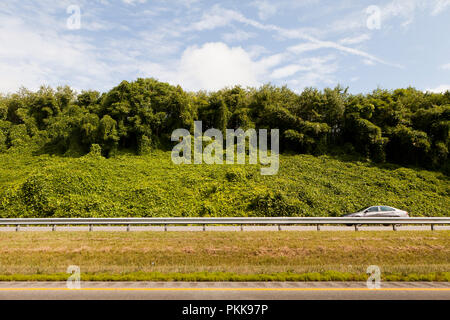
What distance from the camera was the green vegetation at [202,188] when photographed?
25.5 metres

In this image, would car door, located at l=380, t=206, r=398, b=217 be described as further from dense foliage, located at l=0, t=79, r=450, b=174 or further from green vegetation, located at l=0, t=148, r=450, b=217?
dense foliage, located at l=0, t=79, r=450, b=174

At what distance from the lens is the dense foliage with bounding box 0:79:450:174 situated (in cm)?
3500

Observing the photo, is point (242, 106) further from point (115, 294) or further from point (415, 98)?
point (115, 294)

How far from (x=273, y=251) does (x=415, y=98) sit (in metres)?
37.2

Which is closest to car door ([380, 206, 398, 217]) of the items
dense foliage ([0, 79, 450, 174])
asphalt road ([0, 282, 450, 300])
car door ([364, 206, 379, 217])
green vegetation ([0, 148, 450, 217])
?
car door ([364, 206, 379, 217])

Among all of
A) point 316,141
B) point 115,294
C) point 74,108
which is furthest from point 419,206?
point 74,108

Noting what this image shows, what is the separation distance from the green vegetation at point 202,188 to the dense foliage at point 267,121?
2.70 meters

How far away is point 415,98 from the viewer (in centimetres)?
3869

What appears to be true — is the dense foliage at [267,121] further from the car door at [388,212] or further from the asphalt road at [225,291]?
the asphalt road at [225,291]

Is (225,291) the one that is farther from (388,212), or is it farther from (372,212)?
(388,212)

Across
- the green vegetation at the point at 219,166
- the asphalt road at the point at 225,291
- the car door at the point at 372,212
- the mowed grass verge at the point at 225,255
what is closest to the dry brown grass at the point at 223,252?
the mowed grass verge at the point at 225,255

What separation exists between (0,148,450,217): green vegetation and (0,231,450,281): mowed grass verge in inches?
339

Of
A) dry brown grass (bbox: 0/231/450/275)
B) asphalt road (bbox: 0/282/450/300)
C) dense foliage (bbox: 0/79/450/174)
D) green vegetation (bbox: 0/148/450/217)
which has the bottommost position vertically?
dry brown grass (bbox: 0/231/450/275)

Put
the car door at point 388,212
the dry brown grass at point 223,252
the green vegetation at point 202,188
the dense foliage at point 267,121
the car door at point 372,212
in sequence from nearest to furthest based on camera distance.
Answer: the dry brown grass at point 223,252 < the car door at point 372,212 < the car door at point 388,212 < the green vegetation at point 202,188 < the dense foliage at point 267,121
